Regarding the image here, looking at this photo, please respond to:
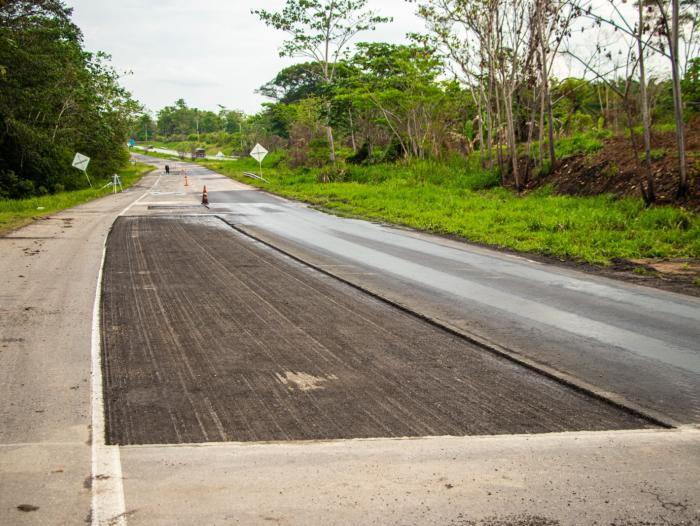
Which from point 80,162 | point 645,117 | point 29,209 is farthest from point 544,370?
point 80,162

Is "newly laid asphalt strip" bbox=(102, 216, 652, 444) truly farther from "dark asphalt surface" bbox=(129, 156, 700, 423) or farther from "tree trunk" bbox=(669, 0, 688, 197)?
"tree trunk" bbox=(669, 0, 688, 197)

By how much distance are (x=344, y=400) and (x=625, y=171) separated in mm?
15756

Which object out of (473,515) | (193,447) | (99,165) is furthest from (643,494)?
(99,165)

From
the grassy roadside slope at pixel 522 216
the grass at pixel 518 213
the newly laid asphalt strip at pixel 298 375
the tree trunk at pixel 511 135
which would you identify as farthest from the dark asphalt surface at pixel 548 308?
the tree trunk at pixel 511 135

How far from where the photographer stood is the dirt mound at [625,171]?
49.9 ft

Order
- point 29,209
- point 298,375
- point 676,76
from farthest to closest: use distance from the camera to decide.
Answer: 1. point 29,209
2. point 676,76
3. point 298,375

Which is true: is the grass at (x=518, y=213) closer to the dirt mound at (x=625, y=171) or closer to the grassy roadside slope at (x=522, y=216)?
the grassy roadside slope at (x=522, y=216)

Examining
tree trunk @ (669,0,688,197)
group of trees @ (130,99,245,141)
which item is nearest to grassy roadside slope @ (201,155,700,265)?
tree trunk @ (669,0,688,197)

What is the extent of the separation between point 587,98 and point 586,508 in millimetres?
35476

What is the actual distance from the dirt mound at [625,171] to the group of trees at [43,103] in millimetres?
21373

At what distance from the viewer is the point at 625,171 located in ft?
58.5

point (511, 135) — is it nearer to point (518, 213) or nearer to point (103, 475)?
point (518, 213)

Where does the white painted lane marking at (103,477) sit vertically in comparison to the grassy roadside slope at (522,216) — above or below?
below

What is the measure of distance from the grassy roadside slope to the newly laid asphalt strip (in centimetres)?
618
